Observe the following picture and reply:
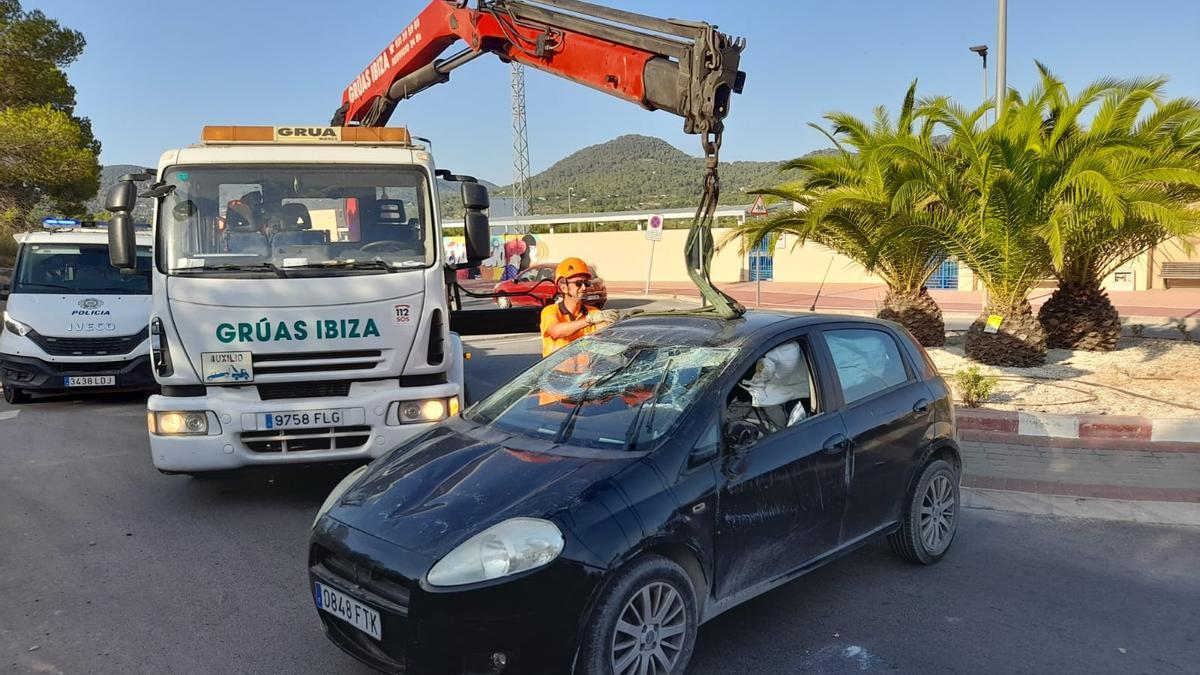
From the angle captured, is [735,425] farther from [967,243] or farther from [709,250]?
[967,243]

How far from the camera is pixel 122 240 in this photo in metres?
6.07

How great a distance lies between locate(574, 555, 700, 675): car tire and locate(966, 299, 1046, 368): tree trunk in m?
8.61

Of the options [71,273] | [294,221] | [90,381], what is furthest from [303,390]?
[71,273]

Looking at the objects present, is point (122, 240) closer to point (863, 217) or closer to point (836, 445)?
point (836, 445)

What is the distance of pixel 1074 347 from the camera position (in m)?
11.7

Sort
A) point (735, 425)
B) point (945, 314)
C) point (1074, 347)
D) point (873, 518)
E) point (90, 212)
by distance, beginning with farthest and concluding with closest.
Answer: point (90, 212)
point (945, 314)
point (1074, 347)
point (873, 518)
point (735, 425)

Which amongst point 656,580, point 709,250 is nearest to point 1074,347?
point 709,250

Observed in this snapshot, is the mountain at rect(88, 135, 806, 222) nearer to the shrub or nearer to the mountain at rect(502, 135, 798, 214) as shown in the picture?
the mountain at rect(502, 135, 798, 214)

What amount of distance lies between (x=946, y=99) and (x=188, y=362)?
9739 mm

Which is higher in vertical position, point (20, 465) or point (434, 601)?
point (434, 601)

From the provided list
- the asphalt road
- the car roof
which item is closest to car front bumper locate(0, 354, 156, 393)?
the asphalt road

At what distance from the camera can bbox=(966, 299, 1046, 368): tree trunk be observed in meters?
10.4

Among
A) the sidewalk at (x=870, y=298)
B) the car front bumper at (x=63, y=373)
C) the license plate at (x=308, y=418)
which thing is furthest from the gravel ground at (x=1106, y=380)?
the car front bumper at (x=63, y=373)

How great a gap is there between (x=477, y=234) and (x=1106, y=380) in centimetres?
785
